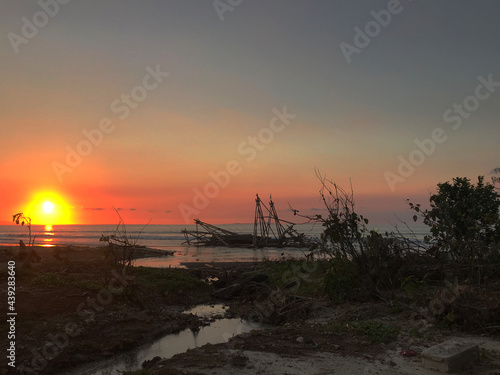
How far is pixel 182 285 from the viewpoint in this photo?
12.8 metres

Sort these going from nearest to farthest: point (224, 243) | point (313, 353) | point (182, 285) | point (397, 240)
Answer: point (313, 353) < point (397, 240) < point (182, 285) < point (224, 243)

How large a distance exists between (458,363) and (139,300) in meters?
7.00

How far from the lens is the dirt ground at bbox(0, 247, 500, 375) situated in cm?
578

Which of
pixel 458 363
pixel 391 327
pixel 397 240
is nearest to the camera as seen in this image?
pixel 458 363

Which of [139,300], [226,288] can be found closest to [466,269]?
[226,288]

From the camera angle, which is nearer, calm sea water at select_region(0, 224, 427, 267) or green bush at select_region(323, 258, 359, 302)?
green bush at select_region(323, 258, 359, 302)

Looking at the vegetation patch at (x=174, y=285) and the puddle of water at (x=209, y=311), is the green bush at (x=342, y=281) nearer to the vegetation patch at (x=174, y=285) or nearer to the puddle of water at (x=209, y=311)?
the puddle of water at (x=209, y=311)

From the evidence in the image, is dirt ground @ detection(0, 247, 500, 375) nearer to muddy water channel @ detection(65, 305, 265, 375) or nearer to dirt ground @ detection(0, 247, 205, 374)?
dirt ground @ detection(0, 247, 205, 374)

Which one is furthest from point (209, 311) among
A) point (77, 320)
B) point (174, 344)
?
point (77, 320)

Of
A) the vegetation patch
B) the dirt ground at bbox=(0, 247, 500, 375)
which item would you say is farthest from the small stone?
the vegetation patch

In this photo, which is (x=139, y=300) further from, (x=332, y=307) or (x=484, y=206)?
(x=484, y=206)

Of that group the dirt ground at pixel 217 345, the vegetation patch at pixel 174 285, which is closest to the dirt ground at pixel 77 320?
the dirt ground at pixel 217 345

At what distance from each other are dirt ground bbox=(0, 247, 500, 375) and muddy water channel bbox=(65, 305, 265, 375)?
216 millimetres

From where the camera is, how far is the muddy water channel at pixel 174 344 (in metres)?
6.67
